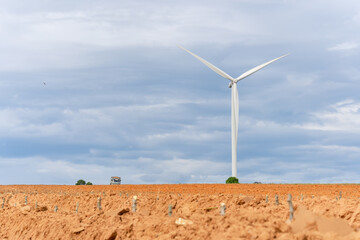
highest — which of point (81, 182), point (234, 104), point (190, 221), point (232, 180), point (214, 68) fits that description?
point (214, 68)

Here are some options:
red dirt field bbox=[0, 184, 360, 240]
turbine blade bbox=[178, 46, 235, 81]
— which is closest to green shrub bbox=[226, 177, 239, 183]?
turbine blade bbox=[178, 46, 235, 81]

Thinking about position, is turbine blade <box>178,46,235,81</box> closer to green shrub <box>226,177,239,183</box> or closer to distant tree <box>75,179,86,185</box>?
green shrub <box>226,177,239,183</box>

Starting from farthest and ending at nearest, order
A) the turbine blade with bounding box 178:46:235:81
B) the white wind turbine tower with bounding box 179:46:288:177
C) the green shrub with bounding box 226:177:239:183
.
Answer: the green shrub with bounding box 226:177:239:183 < the white wind turbine tower with bounding box 179:46:288:177 < the turbine blade with bounding box 178:46:235:81

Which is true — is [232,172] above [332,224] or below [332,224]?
above

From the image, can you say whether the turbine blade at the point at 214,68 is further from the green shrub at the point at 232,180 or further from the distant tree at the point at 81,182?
the distant tree at the point at 81,182

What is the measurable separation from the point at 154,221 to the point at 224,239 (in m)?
4.47

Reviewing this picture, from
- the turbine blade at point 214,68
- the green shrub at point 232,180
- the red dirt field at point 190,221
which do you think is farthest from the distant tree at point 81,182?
the red dirt field at point 190,221

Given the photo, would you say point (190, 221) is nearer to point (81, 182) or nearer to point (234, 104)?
point (234, 104)

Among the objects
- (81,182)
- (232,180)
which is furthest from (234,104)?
(81,182)

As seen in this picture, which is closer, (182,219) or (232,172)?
(182,219)

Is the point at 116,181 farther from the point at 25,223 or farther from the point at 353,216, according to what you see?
the point at 353,216

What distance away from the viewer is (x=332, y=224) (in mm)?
12773

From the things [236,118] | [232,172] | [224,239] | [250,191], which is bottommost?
[224,239]

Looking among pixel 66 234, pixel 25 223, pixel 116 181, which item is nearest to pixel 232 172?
pixel 116 181
